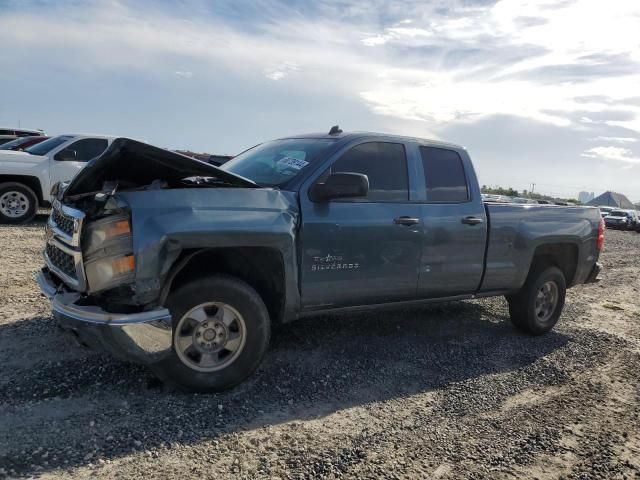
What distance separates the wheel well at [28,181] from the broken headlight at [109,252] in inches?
326

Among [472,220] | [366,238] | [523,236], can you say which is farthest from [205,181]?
[523,236]

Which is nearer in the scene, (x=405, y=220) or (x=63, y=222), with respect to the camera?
(x=63, y=222)

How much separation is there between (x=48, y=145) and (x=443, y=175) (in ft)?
30.2

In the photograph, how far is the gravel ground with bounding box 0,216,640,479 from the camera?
303cm

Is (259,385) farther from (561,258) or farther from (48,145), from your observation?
(48,145)

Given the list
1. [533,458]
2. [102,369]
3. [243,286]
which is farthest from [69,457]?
[533,458]

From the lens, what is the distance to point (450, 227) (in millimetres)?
4969

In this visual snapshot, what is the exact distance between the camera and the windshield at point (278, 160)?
4395mm

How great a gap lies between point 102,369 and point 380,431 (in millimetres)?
2095

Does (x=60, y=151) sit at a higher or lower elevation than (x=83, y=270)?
higher

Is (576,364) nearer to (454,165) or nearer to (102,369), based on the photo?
(454,165)

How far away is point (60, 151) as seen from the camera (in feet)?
35.3

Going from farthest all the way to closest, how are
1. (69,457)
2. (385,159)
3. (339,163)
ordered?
1. (385,159)
2. (339,163)
3. (69,457)

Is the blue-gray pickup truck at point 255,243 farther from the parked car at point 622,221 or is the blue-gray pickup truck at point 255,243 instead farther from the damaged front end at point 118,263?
the parked car at point 622,221
